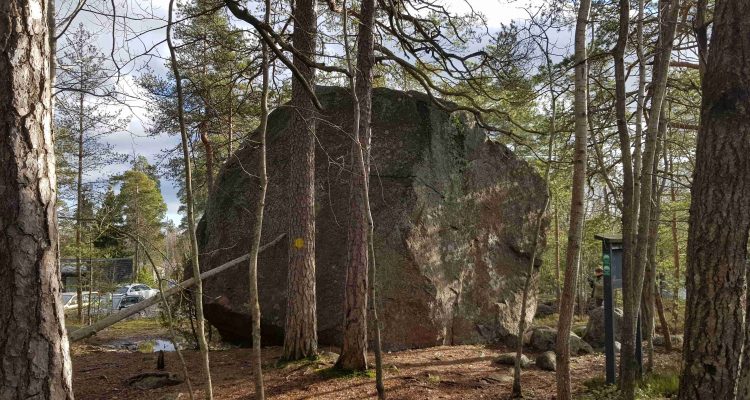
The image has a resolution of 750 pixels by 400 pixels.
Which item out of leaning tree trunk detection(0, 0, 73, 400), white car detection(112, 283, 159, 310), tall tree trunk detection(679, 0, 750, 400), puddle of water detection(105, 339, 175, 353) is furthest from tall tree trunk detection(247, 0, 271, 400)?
white car detection(112, 283, 159, 310)

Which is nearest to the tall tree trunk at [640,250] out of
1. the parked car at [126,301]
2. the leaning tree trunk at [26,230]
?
the leaning tree trunk at [26,230]

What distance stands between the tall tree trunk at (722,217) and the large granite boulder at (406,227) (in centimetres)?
500

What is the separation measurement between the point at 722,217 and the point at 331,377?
4639 millimetres

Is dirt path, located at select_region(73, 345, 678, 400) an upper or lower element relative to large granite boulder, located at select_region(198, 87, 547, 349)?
lower

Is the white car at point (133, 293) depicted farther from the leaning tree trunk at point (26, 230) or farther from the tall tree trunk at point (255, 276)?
the leaning tree trunk at point (26, 230)

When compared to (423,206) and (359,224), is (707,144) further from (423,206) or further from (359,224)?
(423,206)

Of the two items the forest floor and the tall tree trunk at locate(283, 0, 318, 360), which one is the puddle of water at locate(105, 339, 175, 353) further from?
the tall tree trunk at locate(283, 0, 318, 360)

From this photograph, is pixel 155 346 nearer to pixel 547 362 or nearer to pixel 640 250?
pixel 547 362

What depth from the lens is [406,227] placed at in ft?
28.0

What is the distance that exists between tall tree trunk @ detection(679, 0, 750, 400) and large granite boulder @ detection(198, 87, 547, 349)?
16.4ft

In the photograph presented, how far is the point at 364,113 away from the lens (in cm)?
669

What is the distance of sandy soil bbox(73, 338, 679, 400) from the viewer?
5984mm

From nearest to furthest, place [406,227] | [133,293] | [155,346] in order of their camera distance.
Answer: [406,227] < [155,346] < [133,293]

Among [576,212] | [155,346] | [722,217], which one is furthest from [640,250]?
[155,346]
